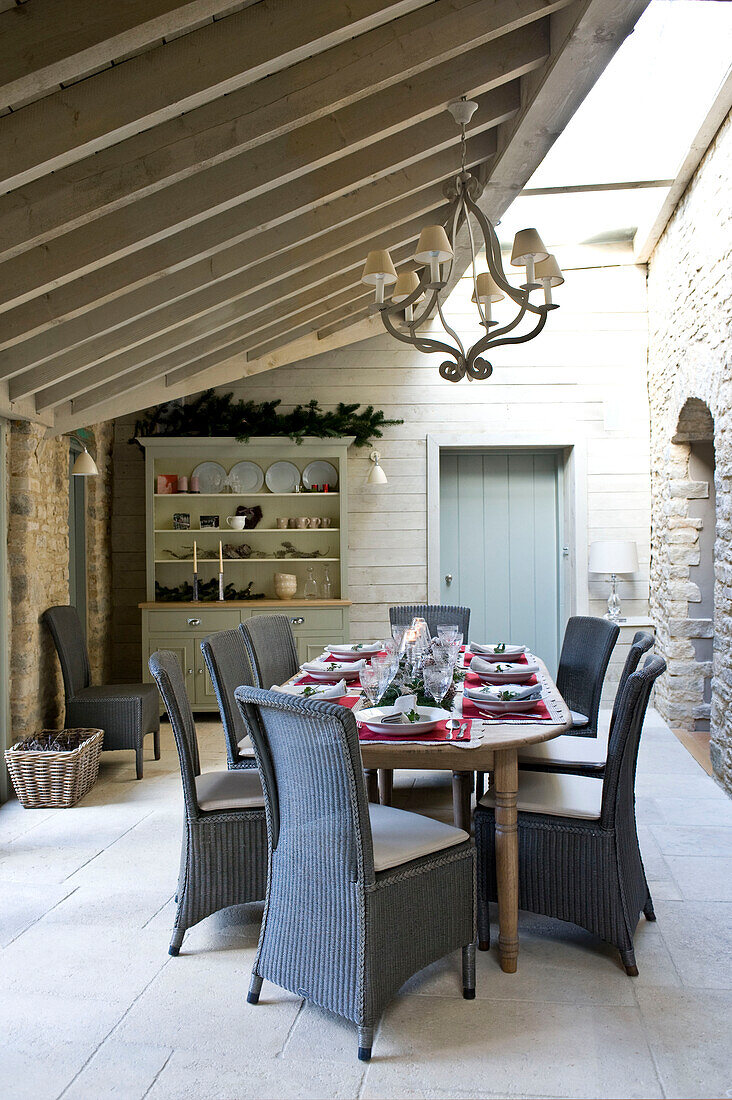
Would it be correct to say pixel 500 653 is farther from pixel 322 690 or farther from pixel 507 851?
pixel 507 851

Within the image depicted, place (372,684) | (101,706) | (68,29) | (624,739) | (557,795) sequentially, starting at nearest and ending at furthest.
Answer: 1. (68,29)
2. (624,739)
3. (557,795)
4. (372,684)
5. (101,706)

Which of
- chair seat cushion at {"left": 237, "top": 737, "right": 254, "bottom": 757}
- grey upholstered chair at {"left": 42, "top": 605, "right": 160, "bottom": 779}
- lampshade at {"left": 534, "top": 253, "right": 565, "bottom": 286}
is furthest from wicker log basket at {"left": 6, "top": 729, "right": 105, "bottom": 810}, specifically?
lampshade at {"left": 534, "top": 253, "right": 565, "bottom": 286}

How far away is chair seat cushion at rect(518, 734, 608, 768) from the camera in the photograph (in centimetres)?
319

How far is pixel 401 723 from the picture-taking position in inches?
105

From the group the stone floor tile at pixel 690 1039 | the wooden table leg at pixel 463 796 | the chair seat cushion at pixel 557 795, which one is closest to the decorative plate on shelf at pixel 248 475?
the wooden table leg at pixel 463 796

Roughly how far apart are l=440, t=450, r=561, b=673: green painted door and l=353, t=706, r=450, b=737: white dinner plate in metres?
3.97

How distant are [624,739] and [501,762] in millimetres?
371

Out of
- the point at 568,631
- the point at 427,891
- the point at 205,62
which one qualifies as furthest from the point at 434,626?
the point at 205,62

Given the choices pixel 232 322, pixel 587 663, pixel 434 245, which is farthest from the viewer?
pixel 232 322

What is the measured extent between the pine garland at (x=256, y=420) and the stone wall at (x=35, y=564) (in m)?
1.30

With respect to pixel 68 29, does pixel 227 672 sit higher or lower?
lower

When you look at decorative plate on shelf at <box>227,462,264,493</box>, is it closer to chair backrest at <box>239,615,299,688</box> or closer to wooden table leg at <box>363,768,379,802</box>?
chair backrest at <box>239,615,299,688</box>

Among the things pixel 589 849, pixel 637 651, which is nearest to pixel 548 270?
pixel 637 651

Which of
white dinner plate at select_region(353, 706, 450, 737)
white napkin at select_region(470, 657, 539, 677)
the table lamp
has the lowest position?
white dinner plate at select_region(353, 706, 450, 737)
